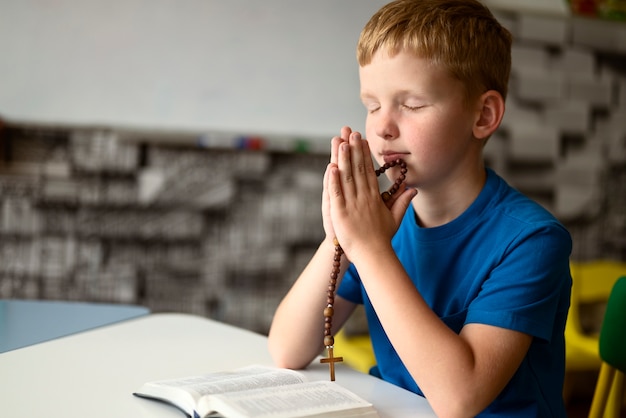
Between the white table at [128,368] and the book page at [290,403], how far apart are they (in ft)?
0.22

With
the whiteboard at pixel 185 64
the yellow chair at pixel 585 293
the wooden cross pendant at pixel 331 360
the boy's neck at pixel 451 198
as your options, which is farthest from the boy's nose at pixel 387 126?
the yellow chair at pixel 585 293

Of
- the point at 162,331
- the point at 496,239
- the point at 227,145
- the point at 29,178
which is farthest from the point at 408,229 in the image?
the point at 29,178

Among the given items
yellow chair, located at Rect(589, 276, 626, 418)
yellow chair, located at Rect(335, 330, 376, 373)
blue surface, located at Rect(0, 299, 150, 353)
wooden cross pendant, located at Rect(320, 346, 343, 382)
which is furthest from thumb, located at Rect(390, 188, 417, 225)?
yellow chair, located at Rect(335, 330, 376, 373)

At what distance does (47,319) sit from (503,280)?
2.88 feet

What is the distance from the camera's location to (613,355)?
1300mm

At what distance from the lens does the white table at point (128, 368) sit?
0.92 m

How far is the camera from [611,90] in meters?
2.98

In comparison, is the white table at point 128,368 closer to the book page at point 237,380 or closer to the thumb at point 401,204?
the book page at point 237,380

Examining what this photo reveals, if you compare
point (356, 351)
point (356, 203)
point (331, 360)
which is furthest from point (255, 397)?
point (356, 351)

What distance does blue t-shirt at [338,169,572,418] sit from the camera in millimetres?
956

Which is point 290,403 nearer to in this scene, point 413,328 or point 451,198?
point 413,328

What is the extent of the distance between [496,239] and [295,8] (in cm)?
168

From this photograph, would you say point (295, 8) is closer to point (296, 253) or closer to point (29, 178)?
point (296, 253)

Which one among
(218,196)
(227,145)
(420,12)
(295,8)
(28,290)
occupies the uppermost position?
(295,8)
